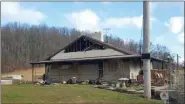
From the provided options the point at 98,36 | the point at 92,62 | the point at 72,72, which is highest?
the point at 98,36

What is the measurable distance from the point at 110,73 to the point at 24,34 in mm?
57951

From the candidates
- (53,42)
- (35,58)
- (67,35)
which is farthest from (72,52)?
(35,58)

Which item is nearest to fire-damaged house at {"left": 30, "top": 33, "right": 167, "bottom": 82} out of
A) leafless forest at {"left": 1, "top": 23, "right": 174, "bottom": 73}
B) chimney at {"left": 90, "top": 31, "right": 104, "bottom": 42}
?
chimney at {"left": 90, "top": 31, "right": 104, "bottom": 42}

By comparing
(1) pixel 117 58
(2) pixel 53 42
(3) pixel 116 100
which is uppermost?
(2) pixel 53 42

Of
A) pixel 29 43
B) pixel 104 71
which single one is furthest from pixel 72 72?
pixel 29 43

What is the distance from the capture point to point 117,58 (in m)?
37.7

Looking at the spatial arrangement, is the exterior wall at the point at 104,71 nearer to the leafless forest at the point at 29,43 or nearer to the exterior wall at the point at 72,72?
the exterior wall at the point at 72,72

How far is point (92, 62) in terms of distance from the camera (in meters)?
40.3

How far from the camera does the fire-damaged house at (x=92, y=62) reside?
3828 centimetres

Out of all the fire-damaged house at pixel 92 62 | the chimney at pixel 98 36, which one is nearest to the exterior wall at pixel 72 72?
the fire-damaged house at pixel 92 62

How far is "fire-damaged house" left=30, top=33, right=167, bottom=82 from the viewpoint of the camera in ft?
126

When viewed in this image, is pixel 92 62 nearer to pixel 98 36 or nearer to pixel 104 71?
pixel 104 71

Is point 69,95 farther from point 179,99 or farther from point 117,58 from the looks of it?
point 117,58

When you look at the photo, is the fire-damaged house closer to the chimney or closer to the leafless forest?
the chimney
